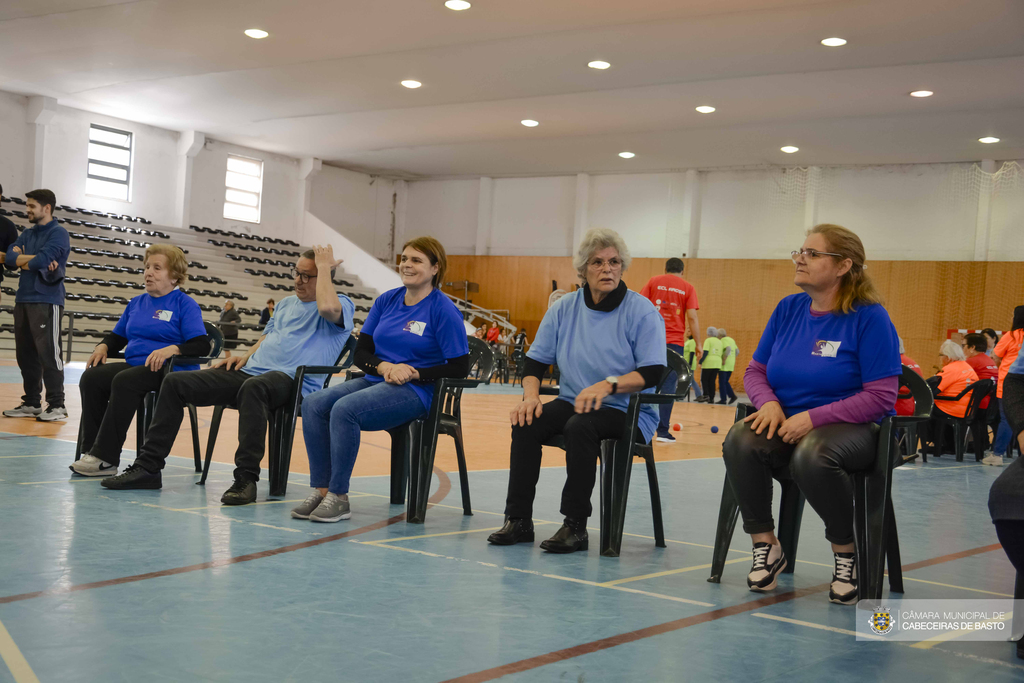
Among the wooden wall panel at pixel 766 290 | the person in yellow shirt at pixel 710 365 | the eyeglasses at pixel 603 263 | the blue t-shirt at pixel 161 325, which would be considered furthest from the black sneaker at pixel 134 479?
the wooden wall panel at pixel 766 290

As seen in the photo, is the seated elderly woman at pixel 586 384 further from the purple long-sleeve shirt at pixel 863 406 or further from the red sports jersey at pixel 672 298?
the red sports jersey at pixel 672 298

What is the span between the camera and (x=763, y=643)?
2.18m

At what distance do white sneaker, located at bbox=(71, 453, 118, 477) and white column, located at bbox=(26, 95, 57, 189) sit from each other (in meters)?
15.2

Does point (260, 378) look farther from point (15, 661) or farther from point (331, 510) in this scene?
point (15, 661)

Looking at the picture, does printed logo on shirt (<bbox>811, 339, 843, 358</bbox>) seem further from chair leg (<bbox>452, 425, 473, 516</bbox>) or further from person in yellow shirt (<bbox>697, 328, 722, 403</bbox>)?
person in yellow shirt (<bbox>697, 328, 722, 403</bbox>)

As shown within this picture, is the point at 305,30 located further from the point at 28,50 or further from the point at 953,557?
the point at 953,557

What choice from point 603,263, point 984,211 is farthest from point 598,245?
point 984,211

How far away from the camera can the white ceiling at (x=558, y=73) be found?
34.8ft

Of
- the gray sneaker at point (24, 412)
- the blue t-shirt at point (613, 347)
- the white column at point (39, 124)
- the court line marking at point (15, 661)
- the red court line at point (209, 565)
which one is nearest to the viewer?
the court line marking at point (15, 661)

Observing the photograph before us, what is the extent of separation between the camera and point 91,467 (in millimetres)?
4074

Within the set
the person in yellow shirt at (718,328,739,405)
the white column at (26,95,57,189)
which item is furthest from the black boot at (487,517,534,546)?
the white column at (26,95,57,189)

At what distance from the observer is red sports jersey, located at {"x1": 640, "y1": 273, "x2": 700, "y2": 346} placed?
7270 millimetres

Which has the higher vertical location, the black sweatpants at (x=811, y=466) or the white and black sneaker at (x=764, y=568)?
the black sweatpants at (x=811, y=466)

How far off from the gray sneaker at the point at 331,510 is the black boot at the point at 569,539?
793mm
